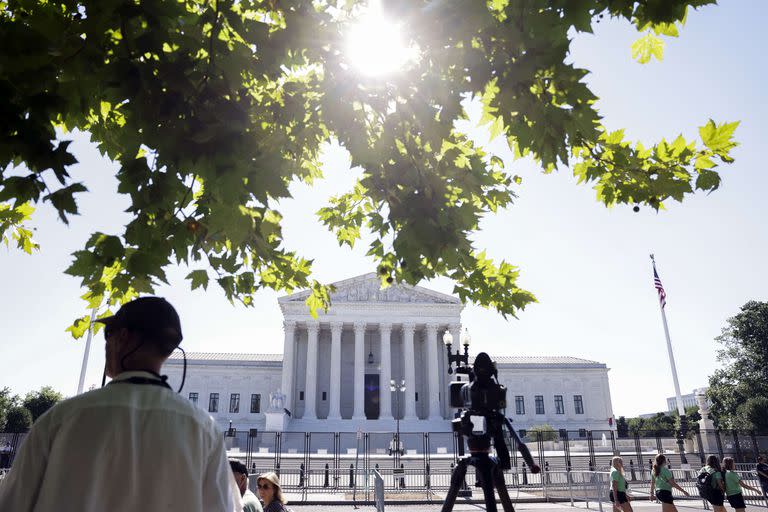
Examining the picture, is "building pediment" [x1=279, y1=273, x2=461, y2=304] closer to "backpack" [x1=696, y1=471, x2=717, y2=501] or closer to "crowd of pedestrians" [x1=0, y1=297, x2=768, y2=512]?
"backpack" [x1=696, y1=471, x2=717, y2=501]

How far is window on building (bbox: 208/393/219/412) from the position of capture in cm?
6638

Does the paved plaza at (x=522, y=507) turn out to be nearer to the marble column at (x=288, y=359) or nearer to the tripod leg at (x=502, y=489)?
the tripod leg at (x=502, y=489)

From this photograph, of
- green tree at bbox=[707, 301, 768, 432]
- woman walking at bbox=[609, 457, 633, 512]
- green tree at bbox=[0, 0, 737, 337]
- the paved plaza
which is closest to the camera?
green tree at bbox=[0, 0, 737, 337]

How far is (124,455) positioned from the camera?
81.5 inches

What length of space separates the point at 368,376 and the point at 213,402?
71.5 ft

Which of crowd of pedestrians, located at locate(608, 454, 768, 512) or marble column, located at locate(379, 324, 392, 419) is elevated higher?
marble column, located at locate(379, 324, 392, 419)

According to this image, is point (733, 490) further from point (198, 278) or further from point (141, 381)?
point (141, 381)

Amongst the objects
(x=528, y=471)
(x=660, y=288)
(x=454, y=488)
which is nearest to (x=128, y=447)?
(x=454, y=488)

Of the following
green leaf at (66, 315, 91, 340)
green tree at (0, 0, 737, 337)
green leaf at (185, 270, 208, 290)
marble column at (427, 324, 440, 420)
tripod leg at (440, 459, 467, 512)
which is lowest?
tripod leg at (440, 459, 467, 512)

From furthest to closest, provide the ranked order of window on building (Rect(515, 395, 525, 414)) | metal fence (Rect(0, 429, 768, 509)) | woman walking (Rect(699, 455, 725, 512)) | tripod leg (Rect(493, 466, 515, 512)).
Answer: window on building (Rect(515, 395, 525, 414)) → metal fence (Rect(0, 429, 768, 509)) → woman walking (Rect(699, 455, 725, 512)) → tripod leg (Rect(493, 466, 515, 512))

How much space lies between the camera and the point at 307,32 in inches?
149

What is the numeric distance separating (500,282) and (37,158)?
178 inches

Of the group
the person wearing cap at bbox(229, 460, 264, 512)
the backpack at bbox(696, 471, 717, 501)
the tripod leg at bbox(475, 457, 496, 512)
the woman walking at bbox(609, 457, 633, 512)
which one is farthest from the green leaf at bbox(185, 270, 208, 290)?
the backpack at bbox(696, 471, 717, 501)

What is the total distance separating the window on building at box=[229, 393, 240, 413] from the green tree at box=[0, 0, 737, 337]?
67.3 meters
